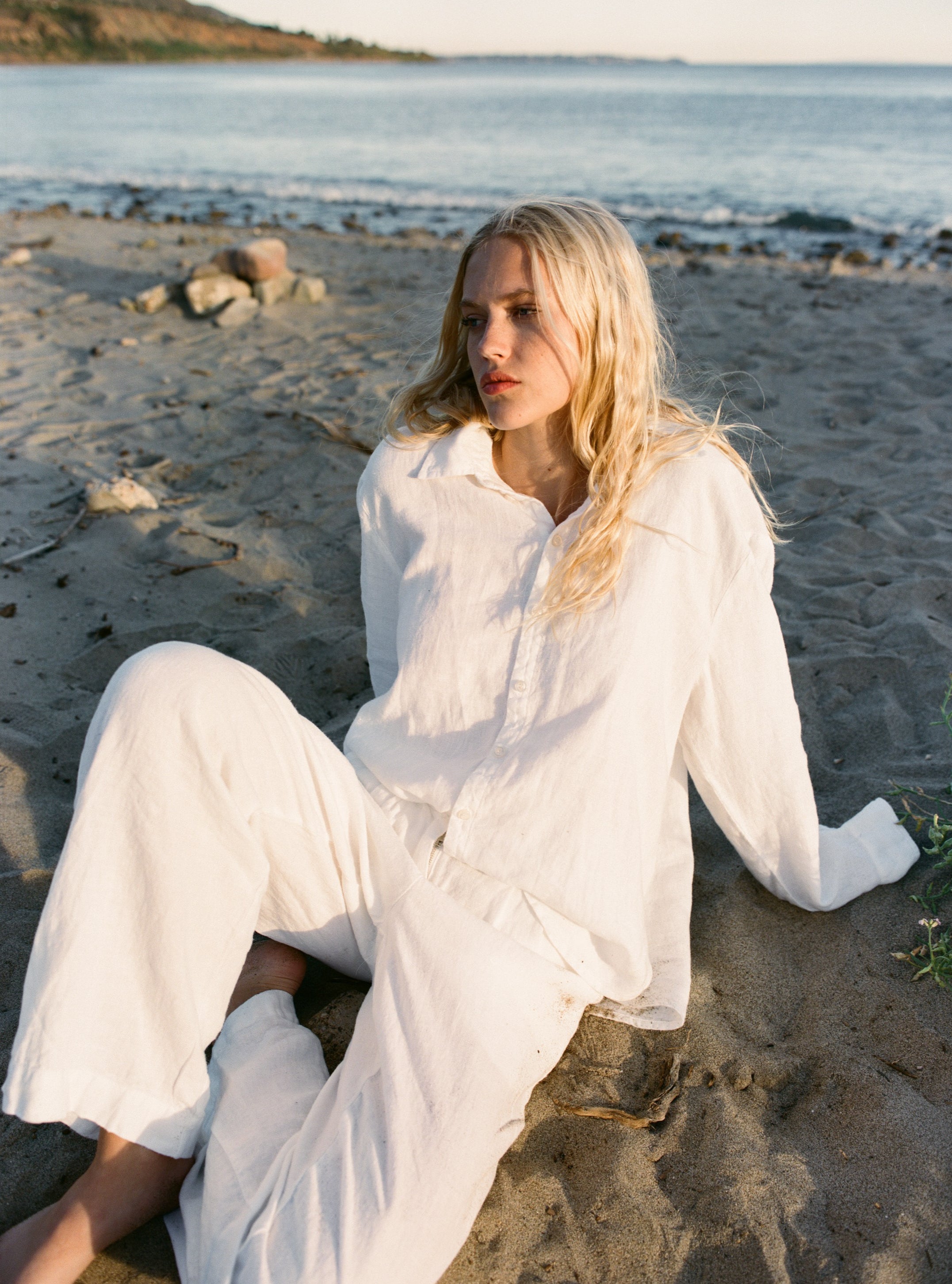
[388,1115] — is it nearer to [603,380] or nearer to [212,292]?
[603,380]

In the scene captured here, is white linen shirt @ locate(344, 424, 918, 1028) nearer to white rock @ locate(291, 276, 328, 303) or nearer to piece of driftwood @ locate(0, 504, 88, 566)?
piece of driftwood @ locate(0, 504, 88, 566)

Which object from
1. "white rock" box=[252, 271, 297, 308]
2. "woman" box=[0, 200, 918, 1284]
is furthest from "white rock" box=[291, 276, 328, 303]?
"woman" box=[0, 200, 918, 1284]

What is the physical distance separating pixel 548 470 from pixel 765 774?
867 millimetres

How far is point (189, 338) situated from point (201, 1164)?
640 centimetres

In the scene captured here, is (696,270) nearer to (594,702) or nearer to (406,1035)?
(594,702)

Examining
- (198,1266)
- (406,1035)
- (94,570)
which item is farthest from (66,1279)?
(94,570)

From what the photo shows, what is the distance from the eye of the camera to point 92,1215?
149cm

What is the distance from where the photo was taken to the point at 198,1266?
142cm

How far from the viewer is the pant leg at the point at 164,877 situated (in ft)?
4.86

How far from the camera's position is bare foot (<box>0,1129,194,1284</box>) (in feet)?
4.77

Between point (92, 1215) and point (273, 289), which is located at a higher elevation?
point (273, 289)

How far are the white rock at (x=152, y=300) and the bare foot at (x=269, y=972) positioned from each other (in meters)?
6.71

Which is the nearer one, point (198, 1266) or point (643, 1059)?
point (198, 1266)

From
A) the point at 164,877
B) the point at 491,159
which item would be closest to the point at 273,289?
the point at 164,877
